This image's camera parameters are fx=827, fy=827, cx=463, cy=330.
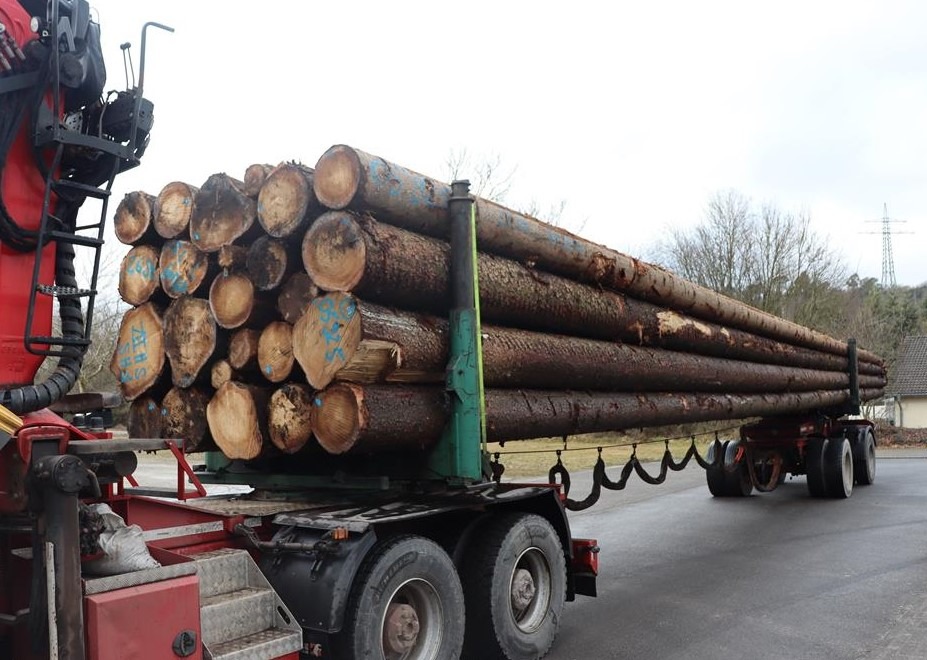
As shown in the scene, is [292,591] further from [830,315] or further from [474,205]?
[830,315]

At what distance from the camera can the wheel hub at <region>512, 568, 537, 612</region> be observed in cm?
541

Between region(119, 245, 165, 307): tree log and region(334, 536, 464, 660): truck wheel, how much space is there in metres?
2.24

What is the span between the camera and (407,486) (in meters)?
5.30

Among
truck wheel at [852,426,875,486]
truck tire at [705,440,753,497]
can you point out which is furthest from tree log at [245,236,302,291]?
truck wheel at [852,426,875,486]

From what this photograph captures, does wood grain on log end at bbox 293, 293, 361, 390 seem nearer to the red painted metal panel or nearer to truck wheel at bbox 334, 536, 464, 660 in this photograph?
truck wheel at bbox 334, 536, 464, 660

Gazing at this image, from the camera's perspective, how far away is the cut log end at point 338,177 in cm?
453

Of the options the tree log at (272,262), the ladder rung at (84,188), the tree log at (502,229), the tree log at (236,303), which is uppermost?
the tree log at (502,229)

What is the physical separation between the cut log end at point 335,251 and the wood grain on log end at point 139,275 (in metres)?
1.22

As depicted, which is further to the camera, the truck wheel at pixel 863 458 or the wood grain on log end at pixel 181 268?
the truck wheel at pixel 863 458

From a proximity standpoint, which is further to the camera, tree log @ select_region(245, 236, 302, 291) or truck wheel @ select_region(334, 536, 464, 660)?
tree log @ select_region(245, 236, 302, 291)

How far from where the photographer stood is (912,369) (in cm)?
4684

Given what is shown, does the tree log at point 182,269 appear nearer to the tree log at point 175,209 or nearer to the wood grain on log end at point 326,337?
the tree log at point 175,209

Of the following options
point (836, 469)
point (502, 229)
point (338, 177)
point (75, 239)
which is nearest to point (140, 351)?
point (338, 177)

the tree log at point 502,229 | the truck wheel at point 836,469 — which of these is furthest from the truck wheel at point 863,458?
the tree log at point 502,229
